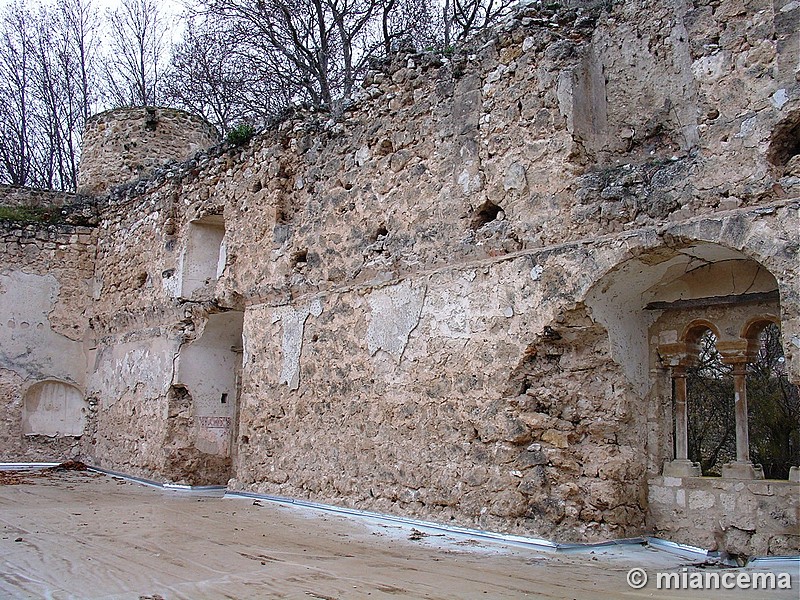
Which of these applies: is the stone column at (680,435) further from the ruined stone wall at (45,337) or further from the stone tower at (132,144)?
the stone tower at (132,144)

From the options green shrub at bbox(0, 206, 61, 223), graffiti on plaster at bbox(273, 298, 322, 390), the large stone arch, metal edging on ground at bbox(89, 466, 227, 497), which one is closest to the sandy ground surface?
the large stone arch

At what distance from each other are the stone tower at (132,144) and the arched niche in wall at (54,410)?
320 centimetres

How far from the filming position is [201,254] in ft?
33.6

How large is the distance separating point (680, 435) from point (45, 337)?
9.63m

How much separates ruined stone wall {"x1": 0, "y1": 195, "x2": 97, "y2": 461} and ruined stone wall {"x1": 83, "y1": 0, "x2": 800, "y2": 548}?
17.1ft

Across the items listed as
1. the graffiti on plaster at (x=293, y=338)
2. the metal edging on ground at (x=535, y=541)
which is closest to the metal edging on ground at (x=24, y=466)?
the metal edging on ground at (x=535, y=541)

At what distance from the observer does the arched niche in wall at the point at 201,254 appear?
1012 centimetres

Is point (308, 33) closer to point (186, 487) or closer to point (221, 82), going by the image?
point (221, 82)

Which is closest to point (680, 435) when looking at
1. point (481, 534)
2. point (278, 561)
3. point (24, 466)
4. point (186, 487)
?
point (481, 534)

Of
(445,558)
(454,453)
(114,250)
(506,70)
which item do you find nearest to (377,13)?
(114,250)

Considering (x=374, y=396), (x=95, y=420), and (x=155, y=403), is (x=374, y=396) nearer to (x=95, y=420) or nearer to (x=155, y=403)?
(x=155, y=403)

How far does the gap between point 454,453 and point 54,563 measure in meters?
2.77

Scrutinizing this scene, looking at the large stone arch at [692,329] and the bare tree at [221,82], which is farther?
the bare tree at [221,82]

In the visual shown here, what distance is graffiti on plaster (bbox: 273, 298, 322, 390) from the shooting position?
8.05 metres
